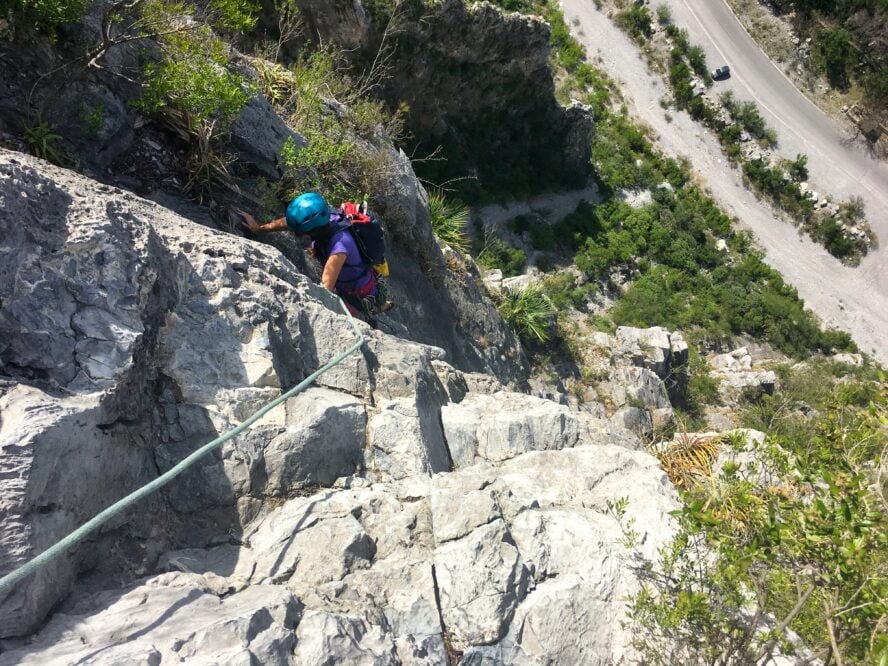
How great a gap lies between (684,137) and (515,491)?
76.5 ft

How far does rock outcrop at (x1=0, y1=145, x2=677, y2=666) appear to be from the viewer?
296 cm

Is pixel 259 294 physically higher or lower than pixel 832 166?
lower

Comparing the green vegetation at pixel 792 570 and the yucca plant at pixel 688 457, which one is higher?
the green vegetation at pixel 792 570

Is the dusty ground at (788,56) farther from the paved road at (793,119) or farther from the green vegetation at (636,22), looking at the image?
the green vegetation at (636,22)

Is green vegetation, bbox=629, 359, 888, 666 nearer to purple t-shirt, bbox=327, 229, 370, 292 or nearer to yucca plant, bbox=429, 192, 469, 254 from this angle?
purple t-shirt, bbox=327, 229, 370, 292

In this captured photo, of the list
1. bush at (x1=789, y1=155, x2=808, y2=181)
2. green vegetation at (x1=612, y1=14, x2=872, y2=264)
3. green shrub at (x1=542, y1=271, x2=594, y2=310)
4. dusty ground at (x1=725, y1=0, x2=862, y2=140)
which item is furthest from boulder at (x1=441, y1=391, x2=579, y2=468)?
dusty ground at (x1=725, y1=0, x2=862, y2=140)

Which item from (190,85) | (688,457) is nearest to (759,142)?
(688,457)

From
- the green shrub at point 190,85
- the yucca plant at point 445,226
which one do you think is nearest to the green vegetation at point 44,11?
the green shrub at point 190,85

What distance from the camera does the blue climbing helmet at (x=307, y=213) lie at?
5602 millimetres

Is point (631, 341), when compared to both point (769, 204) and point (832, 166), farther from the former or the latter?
point (832, 166)

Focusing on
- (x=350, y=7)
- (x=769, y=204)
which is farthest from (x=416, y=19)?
(x=769, y=204)

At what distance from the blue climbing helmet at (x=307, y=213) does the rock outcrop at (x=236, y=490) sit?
2.19ft

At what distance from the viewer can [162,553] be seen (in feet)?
11.8

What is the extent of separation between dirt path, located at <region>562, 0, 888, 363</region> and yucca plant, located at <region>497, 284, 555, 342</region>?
13663mm
